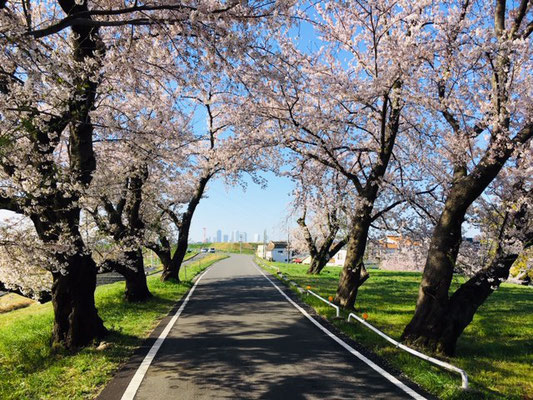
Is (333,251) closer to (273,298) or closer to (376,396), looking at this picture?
(273,298)

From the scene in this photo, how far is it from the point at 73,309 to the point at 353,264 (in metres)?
8.34

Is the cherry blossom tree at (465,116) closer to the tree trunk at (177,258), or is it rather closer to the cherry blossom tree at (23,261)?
the cherry blossom tree at (23,261)

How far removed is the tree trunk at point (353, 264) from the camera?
1266 centimetres

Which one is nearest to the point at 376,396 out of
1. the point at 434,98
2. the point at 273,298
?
the point at 434,98

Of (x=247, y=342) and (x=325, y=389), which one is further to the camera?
(x=247, y=342)

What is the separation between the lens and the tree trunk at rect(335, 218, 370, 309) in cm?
1266

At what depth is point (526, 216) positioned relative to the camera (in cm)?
839

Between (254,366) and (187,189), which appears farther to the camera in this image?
(187,189)

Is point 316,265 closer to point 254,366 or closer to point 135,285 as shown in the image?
point 135,285

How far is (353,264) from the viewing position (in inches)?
498

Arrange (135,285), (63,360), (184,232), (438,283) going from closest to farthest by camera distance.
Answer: (63,360) → (438,283) → (135,285) → (184,232)

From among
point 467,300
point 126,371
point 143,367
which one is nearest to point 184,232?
point 143,367

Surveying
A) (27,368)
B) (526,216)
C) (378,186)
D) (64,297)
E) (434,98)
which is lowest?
(27,368)

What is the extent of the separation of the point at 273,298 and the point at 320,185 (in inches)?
196
